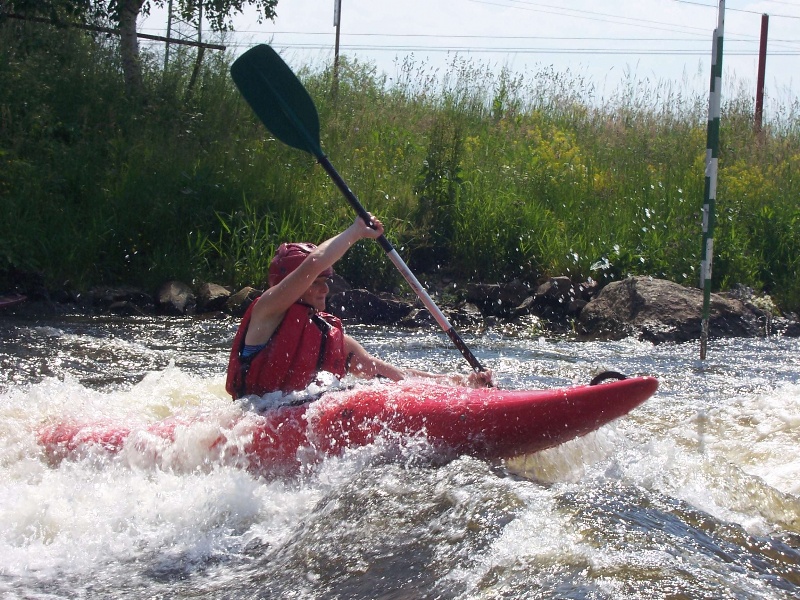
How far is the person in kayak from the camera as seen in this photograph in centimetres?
349

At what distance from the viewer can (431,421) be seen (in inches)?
133

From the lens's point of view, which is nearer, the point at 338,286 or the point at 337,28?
the point at 338,286

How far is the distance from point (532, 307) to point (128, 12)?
5415 mm

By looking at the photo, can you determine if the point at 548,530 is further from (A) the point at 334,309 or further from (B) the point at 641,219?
(B) the point at 641,219

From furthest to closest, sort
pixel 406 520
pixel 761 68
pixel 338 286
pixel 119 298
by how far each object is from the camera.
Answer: pixel 761 68
pixel 338 286
pixel 119 298
pixel 406 520

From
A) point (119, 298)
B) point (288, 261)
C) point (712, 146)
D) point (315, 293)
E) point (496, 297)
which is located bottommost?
point (119, 298)

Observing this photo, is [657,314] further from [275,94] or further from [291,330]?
[291,330]

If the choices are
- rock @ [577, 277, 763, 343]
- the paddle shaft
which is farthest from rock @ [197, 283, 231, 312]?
the paddle shaft

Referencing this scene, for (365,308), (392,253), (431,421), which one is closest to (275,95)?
(392,253)

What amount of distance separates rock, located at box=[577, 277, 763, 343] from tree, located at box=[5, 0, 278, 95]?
509cm

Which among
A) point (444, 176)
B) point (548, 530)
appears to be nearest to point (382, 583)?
point (548, 530)

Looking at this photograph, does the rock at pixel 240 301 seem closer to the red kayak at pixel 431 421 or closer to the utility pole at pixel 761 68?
the red kayak at pixel 431 421

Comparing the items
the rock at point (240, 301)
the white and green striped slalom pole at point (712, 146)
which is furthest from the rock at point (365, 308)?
the white and green striped slalom pole at point (712, 146)

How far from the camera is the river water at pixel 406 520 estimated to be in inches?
98.9
